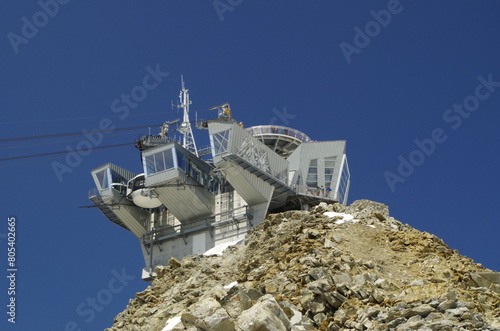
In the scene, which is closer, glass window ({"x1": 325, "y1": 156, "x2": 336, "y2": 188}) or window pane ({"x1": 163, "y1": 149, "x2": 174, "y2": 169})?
window pane ({"x1": 163, "y1": 149, "x2": 174, "y2": 169})

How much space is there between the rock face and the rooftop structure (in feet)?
42.1

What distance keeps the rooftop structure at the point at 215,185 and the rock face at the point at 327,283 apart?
1284cm

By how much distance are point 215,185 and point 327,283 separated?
36.8 metres

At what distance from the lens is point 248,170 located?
67688 millimetres

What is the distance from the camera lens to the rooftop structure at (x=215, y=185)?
2692 inches

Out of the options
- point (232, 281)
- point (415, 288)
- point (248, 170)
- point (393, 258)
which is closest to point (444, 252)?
point (393, 258)

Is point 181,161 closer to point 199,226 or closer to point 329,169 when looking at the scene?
point 199,226

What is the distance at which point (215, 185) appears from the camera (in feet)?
243

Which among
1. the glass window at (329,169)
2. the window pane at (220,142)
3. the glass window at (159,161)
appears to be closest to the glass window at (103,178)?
the glass window at (159,161)

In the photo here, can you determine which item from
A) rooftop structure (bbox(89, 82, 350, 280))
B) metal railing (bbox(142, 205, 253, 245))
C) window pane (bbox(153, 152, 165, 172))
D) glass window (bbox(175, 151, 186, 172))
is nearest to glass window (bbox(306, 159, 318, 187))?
rooftop structure (bbox(89, 82, 350, 280))

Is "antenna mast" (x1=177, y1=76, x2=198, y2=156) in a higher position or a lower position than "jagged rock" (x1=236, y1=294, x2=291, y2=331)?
higher

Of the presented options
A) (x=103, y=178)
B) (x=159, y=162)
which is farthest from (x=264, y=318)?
(x=103, y=178)

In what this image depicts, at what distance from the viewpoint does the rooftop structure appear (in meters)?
68.4

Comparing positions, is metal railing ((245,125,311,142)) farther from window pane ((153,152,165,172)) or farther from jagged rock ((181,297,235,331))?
jagged rock ((181,297,235,331))
